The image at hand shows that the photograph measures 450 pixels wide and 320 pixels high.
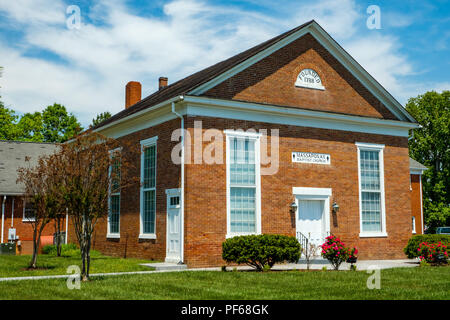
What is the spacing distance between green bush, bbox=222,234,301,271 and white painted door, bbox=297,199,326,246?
12.0ft

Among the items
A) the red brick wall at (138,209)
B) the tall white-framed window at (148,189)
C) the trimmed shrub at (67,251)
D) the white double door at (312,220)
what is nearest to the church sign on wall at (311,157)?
the white double door at (312,220)

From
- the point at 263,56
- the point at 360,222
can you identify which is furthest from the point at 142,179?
the point at 360,222

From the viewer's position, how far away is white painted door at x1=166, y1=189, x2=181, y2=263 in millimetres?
17031

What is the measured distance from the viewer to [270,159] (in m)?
18.3

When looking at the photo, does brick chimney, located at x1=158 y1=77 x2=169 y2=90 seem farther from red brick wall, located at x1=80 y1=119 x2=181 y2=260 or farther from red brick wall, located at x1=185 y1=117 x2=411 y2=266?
red brick wall, located at x1=185 y1=117 x2=411 y2=266

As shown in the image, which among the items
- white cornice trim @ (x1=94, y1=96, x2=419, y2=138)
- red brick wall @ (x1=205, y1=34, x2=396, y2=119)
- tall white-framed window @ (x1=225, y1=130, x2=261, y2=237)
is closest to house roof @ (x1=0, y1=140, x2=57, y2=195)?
white cornice trim @ (x1=94, y1=96, x2=419, y2=138)

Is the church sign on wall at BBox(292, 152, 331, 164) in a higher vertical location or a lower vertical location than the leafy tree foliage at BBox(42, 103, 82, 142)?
lower

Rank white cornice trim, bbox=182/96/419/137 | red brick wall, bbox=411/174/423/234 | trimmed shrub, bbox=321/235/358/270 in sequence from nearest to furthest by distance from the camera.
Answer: trimmed shrub, bbox=321/235/358/270 < white cornice trim, bbox=182/96/419/137 < red brick wall, bbox=411/174/423/234

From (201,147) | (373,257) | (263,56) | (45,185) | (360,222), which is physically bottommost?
(373,257)

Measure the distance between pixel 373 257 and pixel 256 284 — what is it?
9886mm

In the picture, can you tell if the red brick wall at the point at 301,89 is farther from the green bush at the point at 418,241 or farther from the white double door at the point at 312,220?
the green bush at the point at 418,241

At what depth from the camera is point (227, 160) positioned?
17484 millimetres

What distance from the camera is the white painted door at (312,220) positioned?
1900 centimetres
